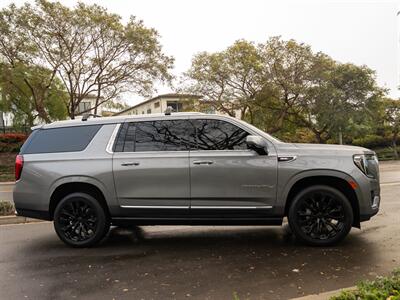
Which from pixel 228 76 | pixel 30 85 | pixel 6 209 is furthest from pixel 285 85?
pixel 6 209

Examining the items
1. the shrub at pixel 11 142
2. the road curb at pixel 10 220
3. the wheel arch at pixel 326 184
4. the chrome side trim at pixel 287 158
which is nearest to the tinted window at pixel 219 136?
the chrome side trim at pixel 287 158

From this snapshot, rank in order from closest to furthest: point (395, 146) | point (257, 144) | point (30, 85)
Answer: point (257, 144) → point (30, 85) → point (395, 146)

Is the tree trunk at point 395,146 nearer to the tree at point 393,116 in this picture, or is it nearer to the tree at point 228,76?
the tree at point 393,116

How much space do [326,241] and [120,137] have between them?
332 centimetres

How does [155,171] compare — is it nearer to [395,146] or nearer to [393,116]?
[393,116]

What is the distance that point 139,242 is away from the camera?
6059 millimetres

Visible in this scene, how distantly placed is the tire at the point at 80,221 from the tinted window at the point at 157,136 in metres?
0.94


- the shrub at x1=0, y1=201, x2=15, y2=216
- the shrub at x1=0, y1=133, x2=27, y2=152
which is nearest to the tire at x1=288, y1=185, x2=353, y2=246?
the shrub at x1=0, y1=201, x2=15, y2=216

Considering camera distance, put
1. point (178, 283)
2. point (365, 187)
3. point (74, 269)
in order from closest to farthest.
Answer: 1. point (178, 283)
2. point (74, 269)
3. point (365, 187)

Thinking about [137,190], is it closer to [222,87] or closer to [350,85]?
[222,87]

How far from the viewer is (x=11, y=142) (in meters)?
28.5

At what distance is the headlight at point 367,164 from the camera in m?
5.25

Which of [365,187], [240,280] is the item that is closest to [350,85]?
[365,187]

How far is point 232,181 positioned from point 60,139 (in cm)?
279
